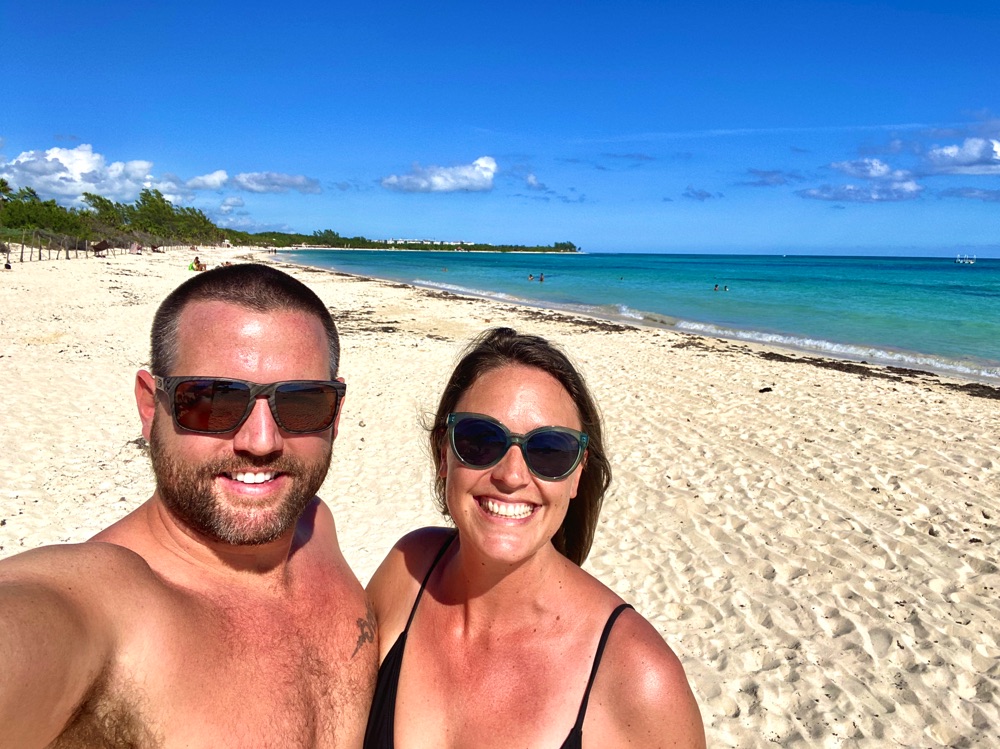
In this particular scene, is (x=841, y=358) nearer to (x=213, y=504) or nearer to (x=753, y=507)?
(x=753, y=507)

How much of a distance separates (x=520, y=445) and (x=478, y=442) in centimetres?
13

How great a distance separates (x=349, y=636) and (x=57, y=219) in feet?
181

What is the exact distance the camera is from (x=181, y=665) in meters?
1.48

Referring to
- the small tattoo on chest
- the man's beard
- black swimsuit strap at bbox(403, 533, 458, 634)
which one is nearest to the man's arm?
the man's beard

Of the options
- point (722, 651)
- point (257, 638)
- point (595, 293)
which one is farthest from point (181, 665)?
point (595, 293)

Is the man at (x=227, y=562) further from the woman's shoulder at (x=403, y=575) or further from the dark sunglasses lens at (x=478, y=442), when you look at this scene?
the dark sunglasses lens at (x=478, y=442)

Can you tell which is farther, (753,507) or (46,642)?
(753,507)

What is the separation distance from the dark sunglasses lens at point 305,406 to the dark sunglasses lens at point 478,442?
0.38 m

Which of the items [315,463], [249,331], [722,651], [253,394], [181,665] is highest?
[249,331]

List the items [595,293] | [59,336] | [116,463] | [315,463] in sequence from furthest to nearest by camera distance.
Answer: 1. [595,293]
2. [59,336]
3. [116,463]
4. [315,463]

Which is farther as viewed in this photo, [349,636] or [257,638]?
[349,636]

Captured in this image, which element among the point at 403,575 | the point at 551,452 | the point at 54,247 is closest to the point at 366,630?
the point at 403,575

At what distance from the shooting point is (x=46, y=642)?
114 cm

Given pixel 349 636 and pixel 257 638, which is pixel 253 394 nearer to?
pixel 257 638
